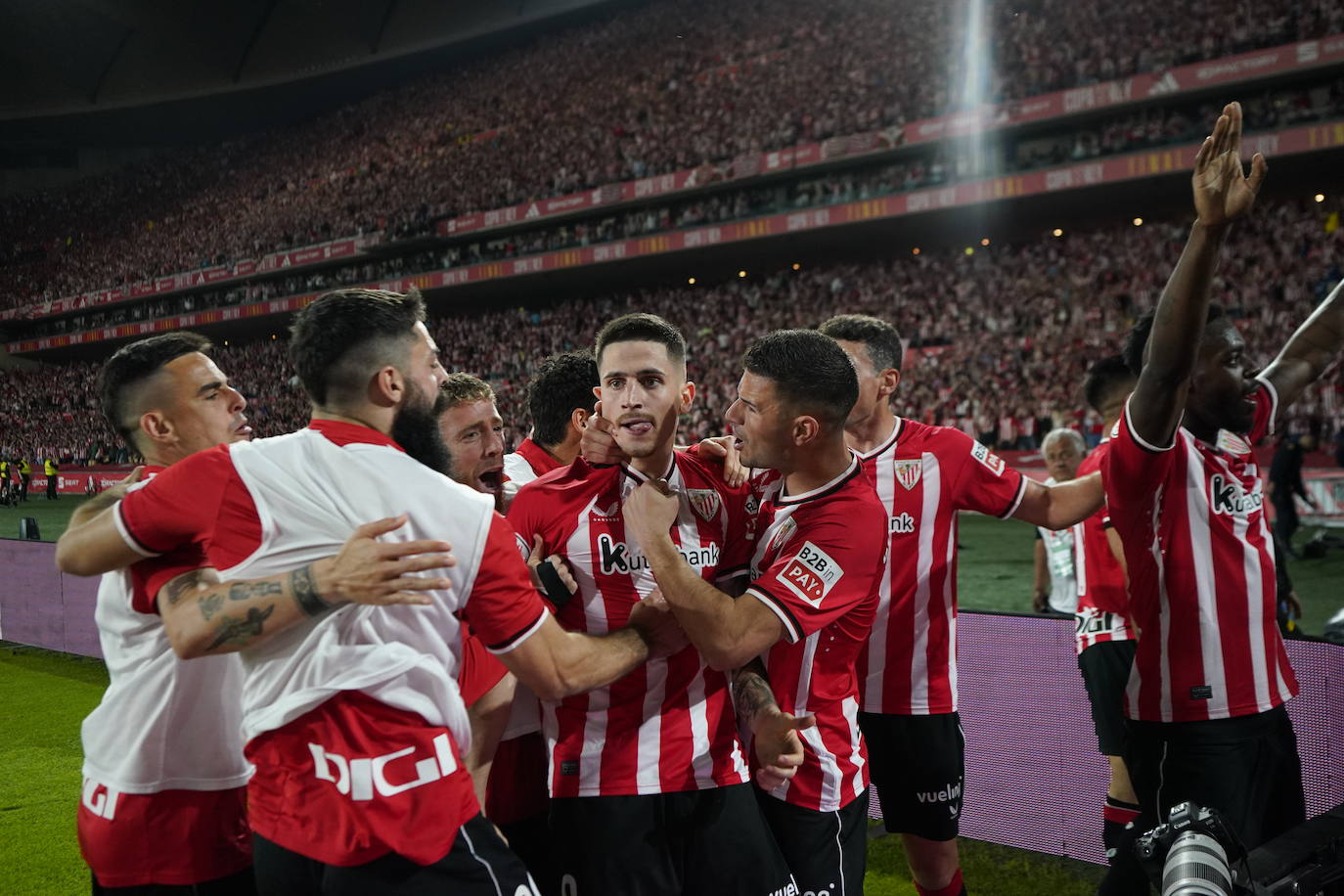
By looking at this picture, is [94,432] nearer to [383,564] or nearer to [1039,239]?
[1039,239]

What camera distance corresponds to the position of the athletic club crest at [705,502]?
2.68 metres

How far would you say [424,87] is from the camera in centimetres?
3853

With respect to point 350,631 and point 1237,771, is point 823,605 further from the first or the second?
point 1237,771

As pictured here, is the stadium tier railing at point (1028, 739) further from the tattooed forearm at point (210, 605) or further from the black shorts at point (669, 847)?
the tattooed forearm at point (210, 605)

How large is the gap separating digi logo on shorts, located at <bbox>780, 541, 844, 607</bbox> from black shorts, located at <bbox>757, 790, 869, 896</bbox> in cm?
68

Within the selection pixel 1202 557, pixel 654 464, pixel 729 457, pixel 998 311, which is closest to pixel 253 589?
pixel 654 464

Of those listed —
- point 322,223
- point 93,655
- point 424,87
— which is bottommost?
point 93,655

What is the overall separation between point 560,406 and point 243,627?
201cm

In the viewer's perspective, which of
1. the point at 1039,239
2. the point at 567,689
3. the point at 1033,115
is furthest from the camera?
the point at 1039,239

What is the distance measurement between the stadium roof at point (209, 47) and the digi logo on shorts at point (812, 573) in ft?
123

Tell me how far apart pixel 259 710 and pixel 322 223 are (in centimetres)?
3628

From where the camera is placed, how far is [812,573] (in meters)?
2.37

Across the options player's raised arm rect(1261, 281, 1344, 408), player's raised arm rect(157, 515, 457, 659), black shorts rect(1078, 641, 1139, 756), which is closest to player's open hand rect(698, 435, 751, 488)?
player's raised arm rect(157, 515, 457, 659)

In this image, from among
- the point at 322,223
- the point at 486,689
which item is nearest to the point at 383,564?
the point at 486,689
